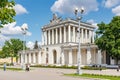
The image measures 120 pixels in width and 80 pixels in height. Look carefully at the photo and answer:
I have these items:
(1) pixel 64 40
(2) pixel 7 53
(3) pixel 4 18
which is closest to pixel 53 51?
(1) pixel 64 40

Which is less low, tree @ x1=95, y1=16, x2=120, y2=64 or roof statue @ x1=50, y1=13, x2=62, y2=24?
roof statue @ x1=50, y1=13, x2=62, y2=24

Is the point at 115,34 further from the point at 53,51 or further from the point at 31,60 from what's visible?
the point at 31,60

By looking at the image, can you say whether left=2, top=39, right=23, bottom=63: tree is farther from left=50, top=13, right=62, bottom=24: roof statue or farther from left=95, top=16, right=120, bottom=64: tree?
left=95, top=16, right=120, bottom=64: tree

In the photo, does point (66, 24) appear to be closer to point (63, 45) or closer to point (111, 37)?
point (63, 45)

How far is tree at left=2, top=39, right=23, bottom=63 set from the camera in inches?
3911

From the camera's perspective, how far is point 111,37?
51.1 metres

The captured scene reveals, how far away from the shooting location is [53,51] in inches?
3499

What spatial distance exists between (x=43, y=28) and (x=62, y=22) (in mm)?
12621

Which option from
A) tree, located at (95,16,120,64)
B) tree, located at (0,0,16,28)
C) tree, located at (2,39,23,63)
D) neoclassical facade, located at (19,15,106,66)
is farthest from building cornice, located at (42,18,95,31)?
tree, located at (0,0,16,28)

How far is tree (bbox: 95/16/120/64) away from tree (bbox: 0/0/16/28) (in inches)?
1447

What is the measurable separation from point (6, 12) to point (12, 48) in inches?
3526

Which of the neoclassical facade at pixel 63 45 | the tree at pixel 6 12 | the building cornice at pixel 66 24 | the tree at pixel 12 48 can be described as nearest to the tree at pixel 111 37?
the neoclassical facade at pixel 63 45

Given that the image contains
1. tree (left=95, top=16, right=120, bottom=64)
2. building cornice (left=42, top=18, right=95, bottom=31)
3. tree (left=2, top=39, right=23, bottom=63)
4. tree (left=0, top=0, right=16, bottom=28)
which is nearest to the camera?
tree (left=0, top=0, right=16, bottom=28)

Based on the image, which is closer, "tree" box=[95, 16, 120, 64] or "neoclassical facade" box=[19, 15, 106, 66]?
"tree" box=[95, 16, 120, 64]
